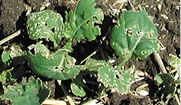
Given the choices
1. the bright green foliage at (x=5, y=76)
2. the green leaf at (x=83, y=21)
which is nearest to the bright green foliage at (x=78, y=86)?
the green leaf at (x=83, y=21)

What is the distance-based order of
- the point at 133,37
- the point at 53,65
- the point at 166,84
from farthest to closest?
the point at 166,84
the point at 133,37
the point at 53,65

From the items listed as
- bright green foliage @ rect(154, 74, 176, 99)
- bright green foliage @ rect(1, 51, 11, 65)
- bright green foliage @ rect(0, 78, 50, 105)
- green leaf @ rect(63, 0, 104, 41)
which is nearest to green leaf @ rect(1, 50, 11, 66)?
bright green foliage @ rect(1, 51, 11, 65)

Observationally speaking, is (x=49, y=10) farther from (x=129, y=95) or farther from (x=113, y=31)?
(x=129, y=95)

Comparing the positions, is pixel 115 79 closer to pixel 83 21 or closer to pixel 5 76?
pixel 83 21

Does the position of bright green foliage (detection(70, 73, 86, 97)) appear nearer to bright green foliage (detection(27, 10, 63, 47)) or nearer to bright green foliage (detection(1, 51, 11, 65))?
bright green foliage (detection(27, 10, 63, 47))

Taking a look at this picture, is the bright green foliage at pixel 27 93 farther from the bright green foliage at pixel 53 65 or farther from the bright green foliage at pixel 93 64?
the bright green foliage at pixel 93 64

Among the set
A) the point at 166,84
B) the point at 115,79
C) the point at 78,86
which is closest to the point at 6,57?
the point at 78,86
